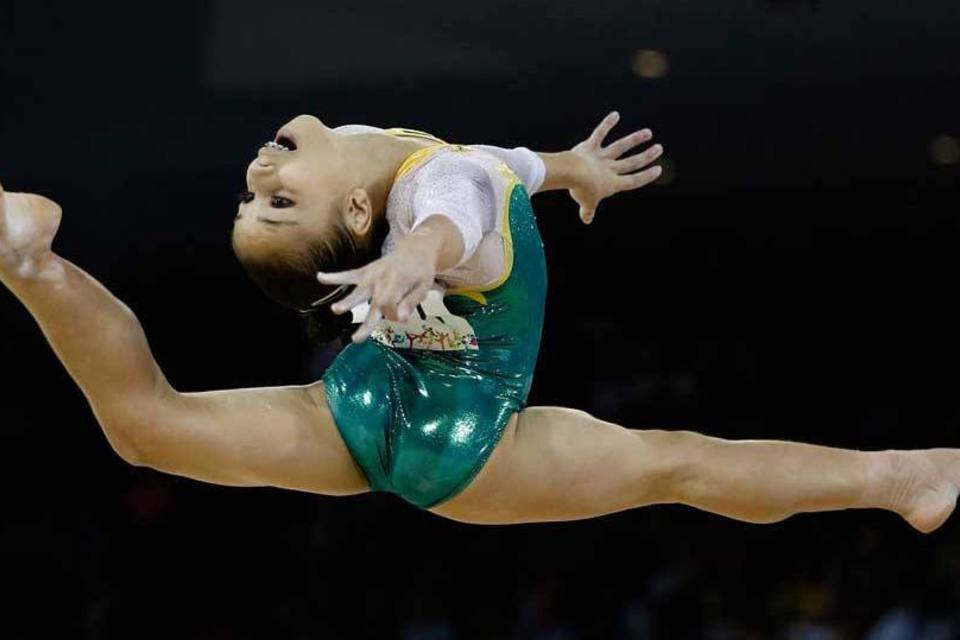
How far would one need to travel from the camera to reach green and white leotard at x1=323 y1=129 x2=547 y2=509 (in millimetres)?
2193

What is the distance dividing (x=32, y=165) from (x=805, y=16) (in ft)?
6.67

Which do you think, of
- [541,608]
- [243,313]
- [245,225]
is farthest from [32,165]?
[245,225]

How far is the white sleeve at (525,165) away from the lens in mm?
2469

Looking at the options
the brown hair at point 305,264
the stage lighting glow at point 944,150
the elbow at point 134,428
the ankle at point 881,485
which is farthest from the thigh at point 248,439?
the stage lighting glow at point 944,150

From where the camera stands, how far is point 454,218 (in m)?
1.93

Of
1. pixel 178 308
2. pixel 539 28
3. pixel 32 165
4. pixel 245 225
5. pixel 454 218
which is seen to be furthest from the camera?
pixel 178 308

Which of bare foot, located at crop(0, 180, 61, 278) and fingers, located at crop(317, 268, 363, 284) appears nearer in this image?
fingers, located at crop(317, 268, 363, 284)

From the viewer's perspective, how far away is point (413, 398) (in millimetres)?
2246

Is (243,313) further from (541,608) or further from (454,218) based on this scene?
(454,218)

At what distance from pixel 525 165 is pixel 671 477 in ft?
1.83

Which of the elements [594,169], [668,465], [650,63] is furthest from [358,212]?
[650,63]

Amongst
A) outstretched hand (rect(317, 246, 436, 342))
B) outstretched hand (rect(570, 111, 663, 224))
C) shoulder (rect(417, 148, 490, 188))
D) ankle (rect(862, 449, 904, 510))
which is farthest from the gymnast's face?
ankle (rect(862, 449, 904, 510))

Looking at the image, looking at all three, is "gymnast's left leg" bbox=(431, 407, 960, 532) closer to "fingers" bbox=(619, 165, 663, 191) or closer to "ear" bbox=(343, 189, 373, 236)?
"ear" bbox=(343, 189, 373, 236)

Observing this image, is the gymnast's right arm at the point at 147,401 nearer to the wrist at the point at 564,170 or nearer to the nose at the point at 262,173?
the nose at the point at 262,173
